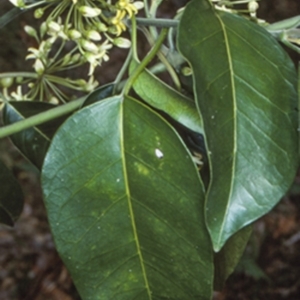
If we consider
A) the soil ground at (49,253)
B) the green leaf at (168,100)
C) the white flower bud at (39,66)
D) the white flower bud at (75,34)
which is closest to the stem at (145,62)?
the green leaf at (168,100)

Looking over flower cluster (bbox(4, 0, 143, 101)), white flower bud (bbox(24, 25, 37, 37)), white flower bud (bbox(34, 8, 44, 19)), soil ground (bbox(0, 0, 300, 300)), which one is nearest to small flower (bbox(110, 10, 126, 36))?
flower cluster (bbox(4, 0, 143, 101))

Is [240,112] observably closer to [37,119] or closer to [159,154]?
[159,154]

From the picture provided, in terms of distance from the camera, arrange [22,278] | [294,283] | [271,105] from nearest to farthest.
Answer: [271,105] → [22,278] → [294,283]

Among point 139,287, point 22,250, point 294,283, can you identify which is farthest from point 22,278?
point 139,287

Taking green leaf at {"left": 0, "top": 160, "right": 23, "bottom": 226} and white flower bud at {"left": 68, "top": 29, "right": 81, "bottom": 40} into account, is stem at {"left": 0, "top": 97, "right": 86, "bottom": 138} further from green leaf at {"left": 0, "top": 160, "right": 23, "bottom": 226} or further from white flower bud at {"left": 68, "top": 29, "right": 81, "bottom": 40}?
green leaf at {"left": 0, "top": 160, "right": 23, "bottom": 226}

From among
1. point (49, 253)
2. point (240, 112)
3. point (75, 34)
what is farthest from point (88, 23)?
point (49, 253)

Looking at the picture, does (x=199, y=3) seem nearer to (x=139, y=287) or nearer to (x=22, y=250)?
(x=139, y=287)
